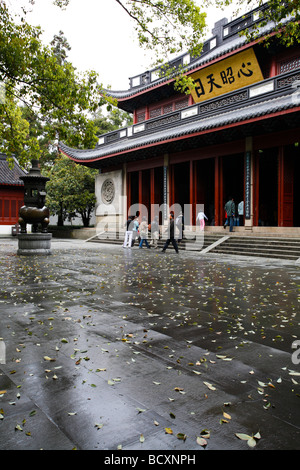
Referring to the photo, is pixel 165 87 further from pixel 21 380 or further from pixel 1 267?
pixel 21 380

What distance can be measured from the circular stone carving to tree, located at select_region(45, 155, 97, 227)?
1098 mm

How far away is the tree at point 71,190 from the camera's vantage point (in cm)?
2445

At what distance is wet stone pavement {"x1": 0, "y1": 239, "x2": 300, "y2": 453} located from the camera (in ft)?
6.79

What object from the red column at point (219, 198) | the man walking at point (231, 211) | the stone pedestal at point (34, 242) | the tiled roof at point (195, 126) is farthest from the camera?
the red column at point (219, 198)

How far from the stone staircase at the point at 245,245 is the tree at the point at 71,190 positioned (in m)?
9.76

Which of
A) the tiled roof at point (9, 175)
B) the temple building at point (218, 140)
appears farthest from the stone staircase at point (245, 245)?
the tiled roof at point (9, 175)

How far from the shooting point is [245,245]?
44.0 feet

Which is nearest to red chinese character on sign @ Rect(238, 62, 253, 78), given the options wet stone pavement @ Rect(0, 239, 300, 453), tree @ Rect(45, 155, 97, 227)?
tree @ Rect(45, 155, 97, 227)

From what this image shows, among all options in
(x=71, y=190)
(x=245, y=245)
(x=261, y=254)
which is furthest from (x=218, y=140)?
(x=71, y=190)

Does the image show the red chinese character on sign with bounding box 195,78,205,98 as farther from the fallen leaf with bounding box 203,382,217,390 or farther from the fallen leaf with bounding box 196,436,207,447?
the fallen leaf with bounding box 196,436,207,447

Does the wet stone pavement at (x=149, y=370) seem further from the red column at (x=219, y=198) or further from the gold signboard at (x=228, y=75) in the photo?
the gold signboard at (x=228, y=75)

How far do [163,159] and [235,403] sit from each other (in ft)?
60.3

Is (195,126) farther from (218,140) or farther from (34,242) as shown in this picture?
(34,242)
